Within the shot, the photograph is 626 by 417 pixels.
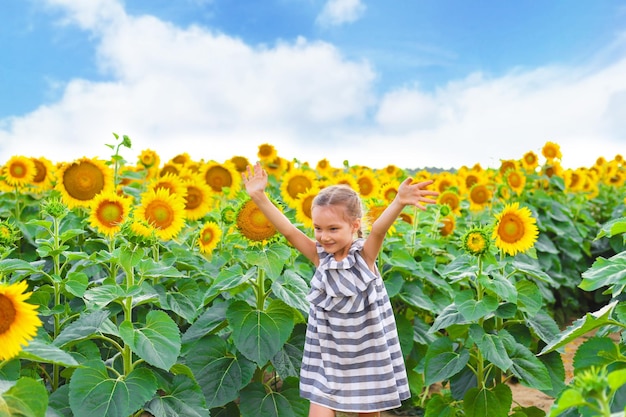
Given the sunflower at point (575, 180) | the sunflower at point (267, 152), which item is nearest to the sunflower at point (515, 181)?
the sunflower at point (575, 180)

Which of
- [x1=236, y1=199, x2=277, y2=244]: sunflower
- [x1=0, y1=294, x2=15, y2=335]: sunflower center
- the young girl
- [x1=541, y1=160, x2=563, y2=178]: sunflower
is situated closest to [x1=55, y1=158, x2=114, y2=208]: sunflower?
[x1=236, y1=199, x2=277, y2=244]: sunflower

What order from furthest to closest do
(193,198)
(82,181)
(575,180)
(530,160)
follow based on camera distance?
(575,180) < (530,160) < (193,198) < (82,181)


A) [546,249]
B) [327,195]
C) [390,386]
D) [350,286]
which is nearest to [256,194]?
[327,195]

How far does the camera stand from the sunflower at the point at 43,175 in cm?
594

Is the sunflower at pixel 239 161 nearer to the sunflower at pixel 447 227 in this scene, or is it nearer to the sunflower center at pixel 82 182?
the sunflower center at pixel 82 182

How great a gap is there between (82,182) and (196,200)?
0.85m

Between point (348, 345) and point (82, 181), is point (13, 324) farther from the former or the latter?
point (82, 181)

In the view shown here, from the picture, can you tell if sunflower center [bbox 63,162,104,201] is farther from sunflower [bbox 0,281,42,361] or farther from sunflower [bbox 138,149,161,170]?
sunflower [bbox 0,281,42,361]

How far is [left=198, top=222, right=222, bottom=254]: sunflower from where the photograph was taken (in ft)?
13.5

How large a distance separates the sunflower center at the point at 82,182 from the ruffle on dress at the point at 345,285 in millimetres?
2722

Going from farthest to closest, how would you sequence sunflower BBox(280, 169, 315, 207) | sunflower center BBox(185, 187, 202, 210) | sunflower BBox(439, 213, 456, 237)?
sunflower BBox(280, 169, 315, 207)
sunflower BBox(439, 213, 456, 237)
sunflower center BBox(185, 187, 202, 210)

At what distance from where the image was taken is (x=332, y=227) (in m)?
3.07

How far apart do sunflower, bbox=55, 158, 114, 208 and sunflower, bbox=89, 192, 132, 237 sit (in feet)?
3.80

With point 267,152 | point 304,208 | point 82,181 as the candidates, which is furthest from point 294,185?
point 267,152
